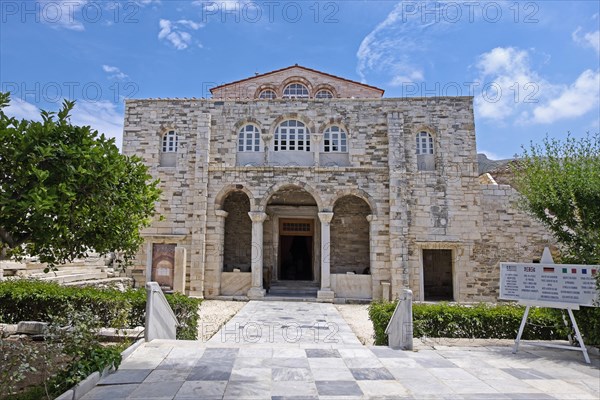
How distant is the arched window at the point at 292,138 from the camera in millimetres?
15930

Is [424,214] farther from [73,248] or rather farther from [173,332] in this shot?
[73,248]

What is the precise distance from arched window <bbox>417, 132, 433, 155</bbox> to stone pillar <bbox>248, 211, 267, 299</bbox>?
22.5 ft

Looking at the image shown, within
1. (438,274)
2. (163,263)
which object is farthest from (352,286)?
(163,263)

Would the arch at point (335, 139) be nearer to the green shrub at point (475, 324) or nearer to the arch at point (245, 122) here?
the arch at point (245, 122)

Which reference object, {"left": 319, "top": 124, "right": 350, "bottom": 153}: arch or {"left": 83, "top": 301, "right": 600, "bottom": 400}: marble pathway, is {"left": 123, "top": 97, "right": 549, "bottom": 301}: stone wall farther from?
{"left": 83, "top": 301, "right": 600, "bottom": 400}: marble pathway

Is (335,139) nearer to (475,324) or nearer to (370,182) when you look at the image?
(370,182)

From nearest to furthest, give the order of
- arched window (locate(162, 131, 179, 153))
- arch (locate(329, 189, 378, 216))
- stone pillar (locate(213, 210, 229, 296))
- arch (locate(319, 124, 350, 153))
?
stone pillar (locate(213, 210, 229, 296)) → arch (locate(329, 189, 378, 216)) → arch (locate(319, 124, 350, 153)) → arched window (locate(162, 131, 179, 153))

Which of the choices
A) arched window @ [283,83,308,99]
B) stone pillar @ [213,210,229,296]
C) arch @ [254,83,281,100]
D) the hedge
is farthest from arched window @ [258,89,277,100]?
the hedge

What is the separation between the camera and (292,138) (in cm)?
1599

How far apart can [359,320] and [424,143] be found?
8.13 m

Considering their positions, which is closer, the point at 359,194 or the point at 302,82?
the point at 359,194

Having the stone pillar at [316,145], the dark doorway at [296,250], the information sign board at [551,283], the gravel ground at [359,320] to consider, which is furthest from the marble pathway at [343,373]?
the dark doorway at [296,250]

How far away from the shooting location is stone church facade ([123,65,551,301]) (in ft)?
49.2

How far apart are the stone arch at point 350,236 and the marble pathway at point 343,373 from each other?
10.4 m
